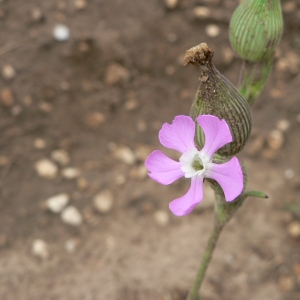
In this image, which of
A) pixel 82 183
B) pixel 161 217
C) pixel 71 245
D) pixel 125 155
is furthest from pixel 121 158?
pixel 71 245

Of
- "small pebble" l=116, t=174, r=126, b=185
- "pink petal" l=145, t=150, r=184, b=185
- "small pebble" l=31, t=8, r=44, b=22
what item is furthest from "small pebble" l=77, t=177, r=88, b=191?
"pink petal" l=145, t=150, r=184, b=185

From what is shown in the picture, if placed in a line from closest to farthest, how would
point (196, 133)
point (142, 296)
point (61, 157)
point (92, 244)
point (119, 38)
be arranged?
point (196, 133), point (142, 296), point (92, 244), point (61, 157), point (119, 38)

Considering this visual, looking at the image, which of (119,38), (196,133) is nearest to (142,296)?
(196,133)

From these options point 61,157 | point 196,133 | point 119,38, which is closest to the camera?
point 196,133

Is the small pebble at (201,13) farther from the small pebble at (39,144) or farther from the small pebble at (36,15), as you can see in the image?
the small pebble at (39,144)

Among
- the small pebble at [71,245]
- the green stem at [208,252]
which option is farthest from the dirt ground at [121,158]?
the green stem at [208,252]

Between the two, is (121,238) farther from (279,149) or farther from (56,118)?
(279,149)

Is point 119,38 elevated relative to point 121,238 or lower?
elevated
